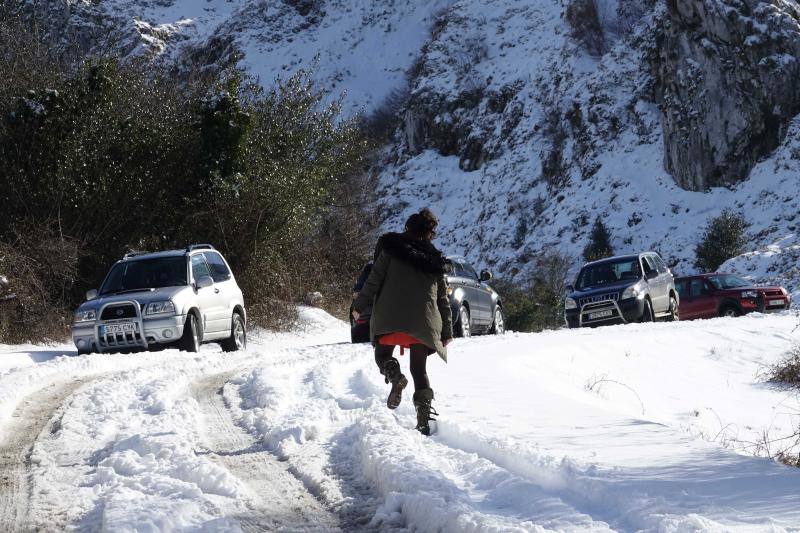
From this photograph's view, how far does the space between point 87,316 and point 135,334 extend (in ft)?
2.78

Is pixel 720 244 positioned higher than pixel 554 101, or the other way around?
pixel 554 101

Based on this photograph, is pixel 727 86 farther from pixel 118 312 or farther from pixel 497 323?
pixel 118 312

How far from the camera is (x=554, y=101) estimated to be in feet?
281

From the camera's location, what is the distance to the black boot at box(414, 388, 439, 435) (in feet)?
Result: 22.6

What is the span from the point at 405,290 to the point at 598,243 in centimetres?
5580

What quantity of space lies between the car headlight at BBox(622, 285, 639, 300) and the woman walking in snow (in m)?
14.4

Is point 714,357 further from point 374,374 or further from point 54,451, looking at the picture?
point 54,451

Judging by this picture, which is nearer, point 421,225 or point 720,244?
point 421,225

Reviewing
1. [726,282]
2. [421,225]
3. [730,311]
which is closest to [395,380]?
[421,225]

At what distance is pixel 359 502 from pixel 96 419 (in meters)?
3.66

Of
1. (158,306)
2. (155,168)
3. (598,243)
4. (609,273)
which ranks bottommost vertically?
(609,273)

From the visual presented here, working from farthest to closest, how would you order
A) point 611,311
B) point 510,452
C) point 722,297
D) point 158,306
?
point 722,297, point 611,311, point 158,306, point 510,452

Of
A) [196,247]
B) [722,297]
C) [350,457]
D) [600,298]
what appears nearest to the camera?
[350,457]

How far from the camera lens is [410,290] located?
6984 mm
